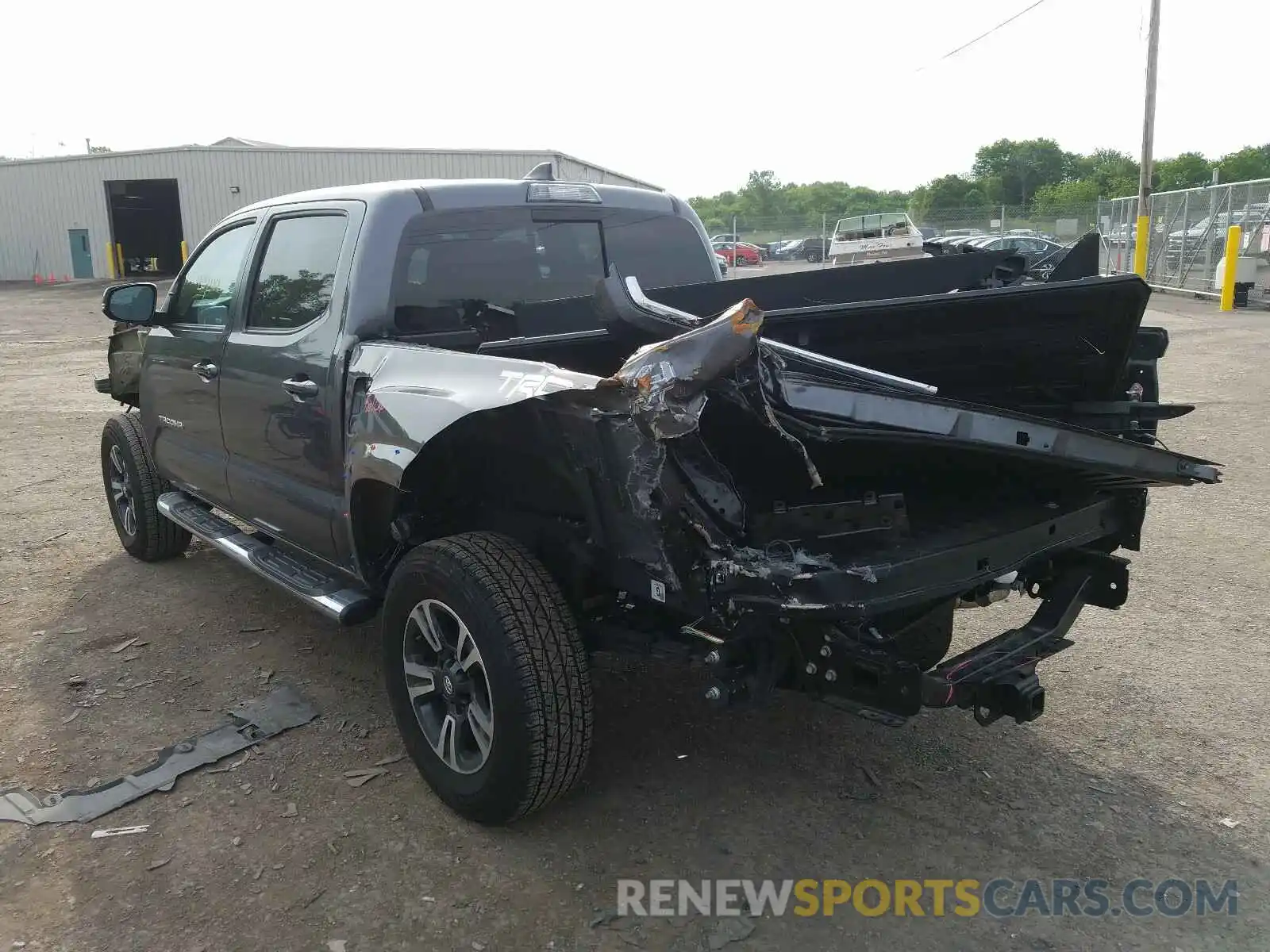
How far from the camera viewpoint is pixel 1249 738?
3615mm

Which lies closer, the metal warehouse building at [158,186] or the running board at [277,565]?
the running board at [277,565]

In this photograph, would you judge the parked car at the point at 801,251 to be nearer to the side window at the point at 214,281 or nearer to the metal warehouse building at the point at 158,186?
the metal warehouse building at the point at 158,186

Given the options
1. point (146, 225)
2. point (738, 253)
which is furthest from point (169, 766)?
point (146, 225)

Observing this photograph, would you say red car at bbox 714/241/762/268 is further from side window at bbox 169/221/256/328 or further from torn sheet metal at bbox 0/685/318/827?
torn sheet metal at bbox 0/685/318/827

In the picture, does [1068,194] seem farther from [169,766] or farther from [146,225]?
[169,766]

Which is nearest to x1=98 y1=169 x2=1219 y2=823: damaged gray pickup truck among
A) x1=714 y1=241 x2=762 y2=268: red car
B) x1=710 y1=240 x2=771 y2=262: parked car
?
x1=714 y1=241 x2=762 y2=268: red car

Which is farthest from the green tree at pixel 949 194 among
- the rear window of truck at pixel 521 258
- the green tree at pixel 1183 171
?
the rear window of truck at pixel 521 258

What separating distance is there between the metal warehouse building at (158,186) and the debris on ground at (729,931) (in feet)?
94.2

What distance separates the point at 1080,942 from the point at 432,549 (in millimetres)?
2161

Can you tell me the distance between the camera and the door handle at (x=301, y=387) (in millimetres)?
3845

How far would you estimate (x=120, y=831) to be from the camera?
127 inches

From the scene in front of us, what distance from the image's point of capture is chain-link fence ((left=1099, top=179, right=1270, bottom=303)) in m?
21.2

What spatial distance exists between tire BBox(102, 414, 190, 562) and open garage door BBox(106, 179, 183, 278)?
1313 inches

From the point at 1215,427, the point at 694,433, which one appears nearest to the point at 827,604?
the point at 694,433
